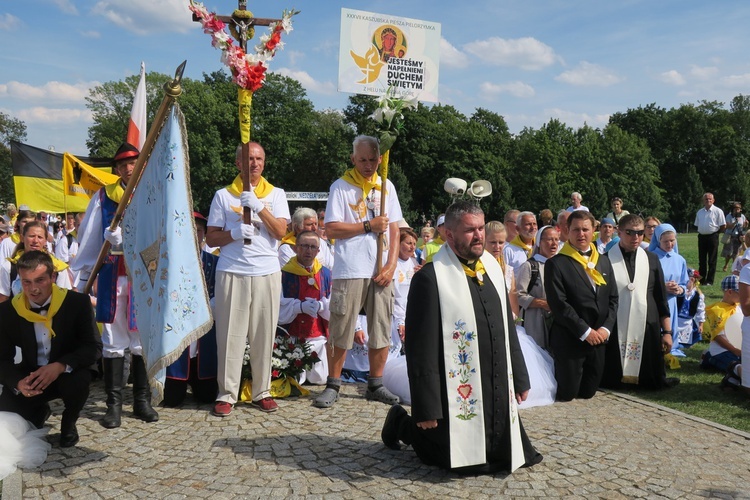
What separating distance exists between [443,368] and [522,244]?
4.55 metres

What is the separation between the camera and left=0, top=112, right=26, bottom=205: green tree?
51938 millimetres

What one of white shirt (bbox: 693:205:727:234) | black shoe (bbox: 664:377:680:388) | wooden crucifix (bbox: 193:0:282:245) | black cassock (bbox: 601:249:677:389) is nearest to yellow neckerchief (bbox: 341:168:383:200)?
wooden crucifix (bbox: 193:0:282:245)

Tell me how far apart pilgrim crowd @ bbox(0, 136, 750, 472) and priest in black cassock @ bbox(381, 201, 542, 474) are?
0.01m

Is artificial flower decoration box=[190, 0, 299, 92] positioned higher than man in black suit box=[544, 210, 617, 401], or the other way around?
artificial flower decoration box=[190, 0, 299, 92]

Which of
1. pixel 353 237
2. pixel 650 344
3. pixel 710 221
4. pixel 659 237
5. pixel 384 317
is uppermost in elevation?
pixel 710 221

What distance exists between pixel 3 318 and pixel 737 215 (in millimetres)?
18706

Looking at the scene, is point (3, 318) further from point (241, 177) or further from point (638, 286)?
point (638, 286)

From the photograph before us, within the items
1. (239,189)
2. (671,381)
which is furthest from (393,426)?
(671,381)

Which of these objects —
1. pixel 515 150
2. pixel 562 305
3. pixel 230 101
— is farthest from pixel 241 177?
pixel 515 150

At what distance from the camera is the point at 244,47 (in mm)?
5398

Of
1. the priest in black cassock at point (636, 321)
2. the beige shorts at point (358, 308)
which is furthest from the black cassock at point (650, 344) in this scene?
the beige shorts at point (358, 308)

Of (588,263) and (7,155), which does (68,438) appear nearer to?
(588,263)

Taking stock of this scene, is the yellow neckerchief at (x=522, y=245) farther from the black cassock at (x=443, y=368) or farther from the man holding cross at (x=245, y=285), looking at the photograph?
the black cassock at (x=443, y=368)

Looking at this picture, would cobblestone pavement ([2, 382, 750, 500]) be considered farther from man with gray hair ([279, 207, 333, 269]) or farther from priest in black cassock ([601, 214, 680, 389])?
man with gray hair ([279, 207, 333, 269])
